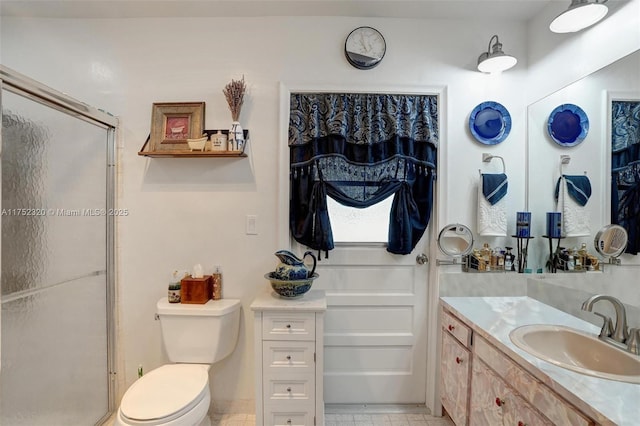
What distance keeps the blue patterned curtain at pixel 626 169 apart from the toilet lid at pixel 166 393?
2081mm

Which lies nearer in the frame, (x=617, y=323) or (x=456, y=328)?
(x=617, y=323)

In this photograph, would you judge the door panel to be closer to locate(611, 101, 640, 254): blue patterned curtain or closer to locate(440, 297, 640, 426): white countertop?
locate(440, 297, 640, 426): white countertop

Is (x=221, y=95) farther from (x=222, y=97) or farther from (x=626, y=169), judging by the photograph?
(x=626, y=169)

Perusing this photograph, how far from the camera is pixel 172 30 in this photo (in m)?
1.87

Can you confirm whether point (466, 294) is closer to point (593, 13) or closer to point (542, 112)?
point (542, 112)

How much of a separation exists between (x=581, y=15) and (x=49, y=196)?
2.74 meters

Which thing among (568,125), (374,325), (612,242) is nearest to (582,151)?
(568,125)

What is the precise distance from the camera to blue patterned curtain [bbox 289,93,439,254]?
1.85m

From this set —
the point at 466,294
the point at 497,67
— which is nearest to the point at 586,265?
the point at 466,294

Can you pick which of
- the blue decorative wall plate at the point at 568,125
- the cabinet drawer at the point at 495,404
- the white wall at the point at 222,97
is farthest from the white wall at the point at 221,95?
the cabinet drawer at the point at 495,404

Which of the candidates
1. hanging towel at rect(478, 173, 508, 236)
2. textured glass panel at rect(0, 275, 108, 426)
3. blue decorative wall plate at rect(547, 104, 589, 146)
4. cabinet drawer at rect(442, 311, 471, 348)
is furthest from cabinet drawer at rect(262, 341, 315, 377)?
blue decorative wall plate at rect(547, 104, 589, 146)

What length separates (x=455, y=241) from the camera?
74.3 inches

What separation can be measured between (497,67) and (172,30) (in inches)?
78.5

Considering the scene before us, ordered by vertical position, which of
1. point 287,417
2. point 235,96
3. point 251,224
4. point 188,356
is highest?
point 235,96
